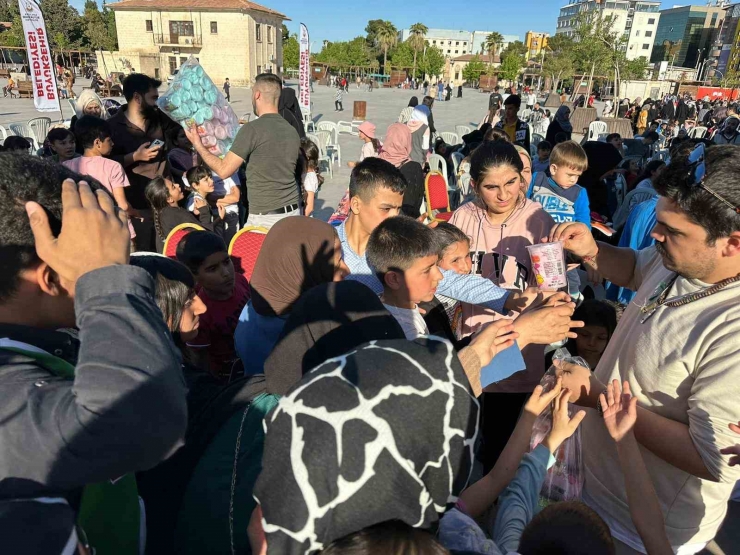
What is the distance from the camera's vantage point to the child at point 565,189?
397 centimetres

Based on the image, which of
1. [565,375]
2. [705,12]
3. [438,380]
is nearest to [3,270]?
[438,380]

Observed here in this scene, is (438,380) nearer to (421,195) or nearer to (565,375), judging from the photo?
(565,375)

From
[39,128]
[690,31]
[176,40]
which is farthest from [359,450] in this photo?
[690,31]

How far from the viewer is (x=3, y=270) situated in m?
1.01

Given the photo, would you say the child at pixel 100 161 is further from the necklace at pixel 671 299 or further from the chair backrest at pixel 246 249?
the necklace at pixel 671 299

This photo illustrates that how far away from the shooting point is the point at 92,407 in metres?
0.87

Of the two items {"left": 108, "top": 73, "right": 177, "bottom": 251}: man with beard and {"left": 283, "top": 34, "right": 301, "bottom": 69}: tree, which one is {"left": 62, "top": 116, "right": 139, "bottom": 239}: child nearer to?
{"left": 108, "top": 73, "right": 177, "bottom": 251}: man with beard

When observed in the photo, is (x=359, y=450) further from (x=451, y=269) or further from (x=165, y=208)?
(x=165, y=208)

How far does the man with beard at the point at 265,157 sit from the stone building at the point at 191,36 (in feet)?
175

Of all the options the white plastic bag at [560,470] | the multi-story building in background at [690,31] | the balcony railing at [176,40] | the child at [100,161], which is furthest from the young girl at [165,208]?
the multi-story building in background at [690,31]

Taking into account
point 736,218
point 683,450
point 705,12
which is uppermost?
point 705,12

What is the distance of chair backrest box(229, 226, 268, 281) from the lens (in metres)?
3.41

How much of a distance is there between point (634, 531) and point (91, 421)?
184cm

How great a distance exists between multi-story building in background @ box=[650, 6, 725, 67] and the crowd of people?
12884 cm
